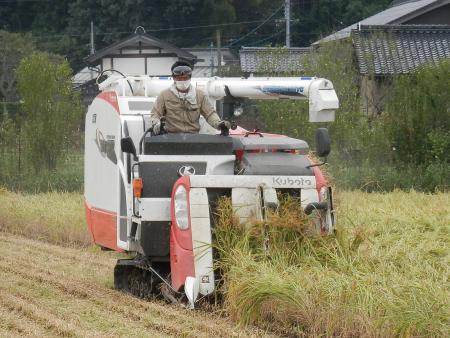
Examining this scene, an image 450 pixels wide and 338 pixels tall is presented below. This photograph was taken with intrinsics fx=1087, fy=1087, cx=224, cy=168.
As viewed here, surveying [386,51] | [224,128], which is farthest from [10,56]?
[224,128]

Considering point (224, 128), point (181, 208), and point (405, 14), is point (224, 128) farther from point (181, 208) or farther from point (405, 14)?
point (405, 14)

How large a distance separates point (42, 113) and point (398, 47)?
398 inches

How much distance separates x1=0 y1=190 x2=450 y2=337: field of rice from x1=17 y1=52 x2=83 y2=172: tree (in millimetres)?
12357

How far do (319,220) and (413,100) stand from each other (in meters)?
13.0

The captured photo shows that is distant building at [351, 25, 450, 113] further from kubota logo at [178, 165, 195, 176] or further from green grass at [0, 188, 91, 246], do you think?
kubota logo at [178, 165, 195, 176]

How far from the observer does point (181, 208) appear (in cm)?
932

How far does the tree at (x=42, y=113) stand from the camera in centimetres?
2419

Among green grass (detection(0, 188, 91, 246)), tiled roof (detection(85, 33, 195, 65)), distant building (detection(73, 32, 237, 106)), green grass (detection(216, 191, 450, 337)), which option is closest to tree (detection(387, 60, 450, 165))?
green grass (detection(0, 188, 91, 246))

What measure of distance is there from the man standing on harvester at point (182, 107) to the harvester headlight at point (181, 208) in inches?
48.5

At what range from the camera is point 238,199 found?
938cm

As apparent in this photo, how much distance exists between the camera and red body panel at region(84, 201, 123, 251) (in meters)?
10.7

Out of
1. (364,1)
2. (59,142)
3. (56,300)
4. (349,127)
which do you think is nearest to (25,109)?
(59,142)

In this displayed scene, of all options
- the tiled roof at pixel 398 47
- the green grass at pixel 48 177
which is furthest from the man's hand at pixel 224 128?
the tiled roof at pixel 398 47

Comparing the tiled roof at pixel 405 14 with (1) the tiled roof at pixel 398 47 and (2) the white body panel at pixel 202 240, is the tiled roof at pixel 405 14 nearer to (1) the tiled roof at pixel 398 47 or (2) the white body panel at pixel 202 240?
(1) the tiled roof at pixel 398 47
